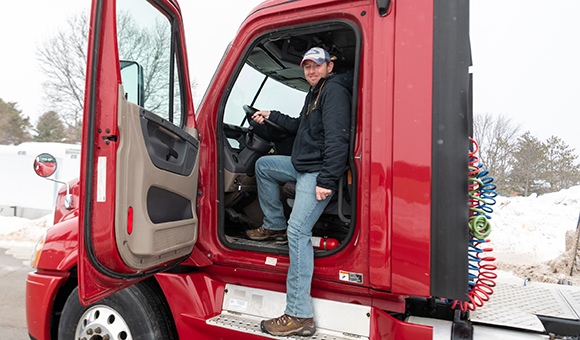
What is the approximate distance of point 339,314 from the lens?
2035 millimetres

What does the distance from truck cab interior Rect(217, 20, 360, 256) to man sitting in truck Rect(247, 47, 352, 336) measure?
195mm

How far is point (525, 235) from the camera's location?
766 centimetres

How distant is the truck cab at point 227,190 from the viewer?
177cm

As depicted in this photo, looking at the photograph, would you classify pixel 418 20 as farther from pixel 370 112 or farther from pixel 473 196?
pixel 473 196

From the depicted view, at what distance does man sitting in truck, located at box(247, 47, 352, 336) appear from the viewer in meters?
2.04

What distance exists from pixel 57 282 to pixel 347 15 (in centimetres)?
269

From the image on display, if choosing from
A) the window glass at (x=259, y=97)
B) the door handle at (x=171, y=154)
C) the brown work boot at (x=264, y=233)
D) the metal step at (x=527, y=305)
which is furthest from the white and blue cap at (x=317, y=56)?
the metal step at (x=527, y=305)

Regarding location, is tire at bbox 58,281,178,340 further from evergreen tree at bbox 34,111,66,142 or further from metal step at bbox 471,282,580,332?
evergreen tree at bbox 34,111,66,142

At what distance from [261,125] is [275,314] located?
149cm

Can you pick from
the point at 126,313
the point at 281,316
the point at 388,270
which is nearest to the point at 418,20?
the point at 388,270

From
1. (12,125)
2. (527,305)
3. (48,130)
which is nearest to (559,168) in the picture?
(527,305)

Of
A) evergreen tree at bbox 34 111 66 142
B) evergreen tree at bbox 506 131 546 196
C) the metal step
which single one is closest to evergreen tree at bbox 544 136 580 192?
evergreen tree at bbox 506 131 546 196

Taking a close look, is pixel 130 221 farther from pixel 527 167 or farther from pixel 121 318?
pixel 527 167

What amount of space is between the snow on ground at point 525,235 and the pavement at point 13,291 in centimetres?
11
